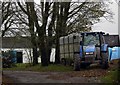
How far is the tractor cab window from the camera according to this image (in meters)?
24.9

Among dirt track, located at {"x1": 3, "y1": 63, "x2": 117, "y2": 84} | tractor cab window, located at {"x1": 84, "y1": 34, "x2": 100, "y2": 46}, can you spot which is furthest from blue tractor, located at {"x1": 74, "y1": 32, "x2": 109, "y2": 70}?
dirt track, located at {"x1": 3, "y1": 63, "x2": 117, "y2": 84}

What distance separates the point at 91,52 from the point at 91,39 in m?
1.15

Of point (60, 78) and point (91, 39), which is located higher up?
point (91, 39)

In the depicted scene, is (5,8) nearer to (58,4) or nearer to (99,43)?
(58,4)

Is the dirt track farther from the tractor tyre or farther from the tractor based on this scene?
the tractor

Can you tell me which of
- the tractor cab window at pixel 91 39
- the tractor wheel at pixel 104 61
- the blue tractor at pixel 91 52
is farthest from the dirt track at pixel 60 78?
the tractor cab window at pixel 91 39

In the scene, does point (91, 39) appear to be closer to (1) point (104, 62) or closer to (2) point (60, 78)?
A: (1) point (104, 62)

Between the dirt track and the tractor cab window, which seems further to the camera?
the tractor cab window

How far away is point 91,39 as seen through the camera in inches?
982

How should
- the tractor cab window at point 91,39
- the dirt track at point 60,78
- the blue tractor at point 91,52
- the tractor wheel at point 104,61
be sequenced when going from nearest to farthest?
the dirt track at point 60,78 < the tractor wheel at point 104,61 < the blue tractor at point 91,52 < the tractor cab window at point 91,39

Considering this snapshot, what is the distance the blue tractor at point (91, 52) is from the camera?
2431 cm

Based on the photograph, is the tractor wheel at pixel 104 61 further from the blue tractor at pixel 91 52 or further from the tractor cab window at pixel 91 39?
the tractor cab window at pixel 91 39

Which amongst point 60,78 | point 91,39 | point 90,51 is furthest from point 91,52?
point 60,78

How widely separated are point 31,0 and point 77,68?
8.87 meters
